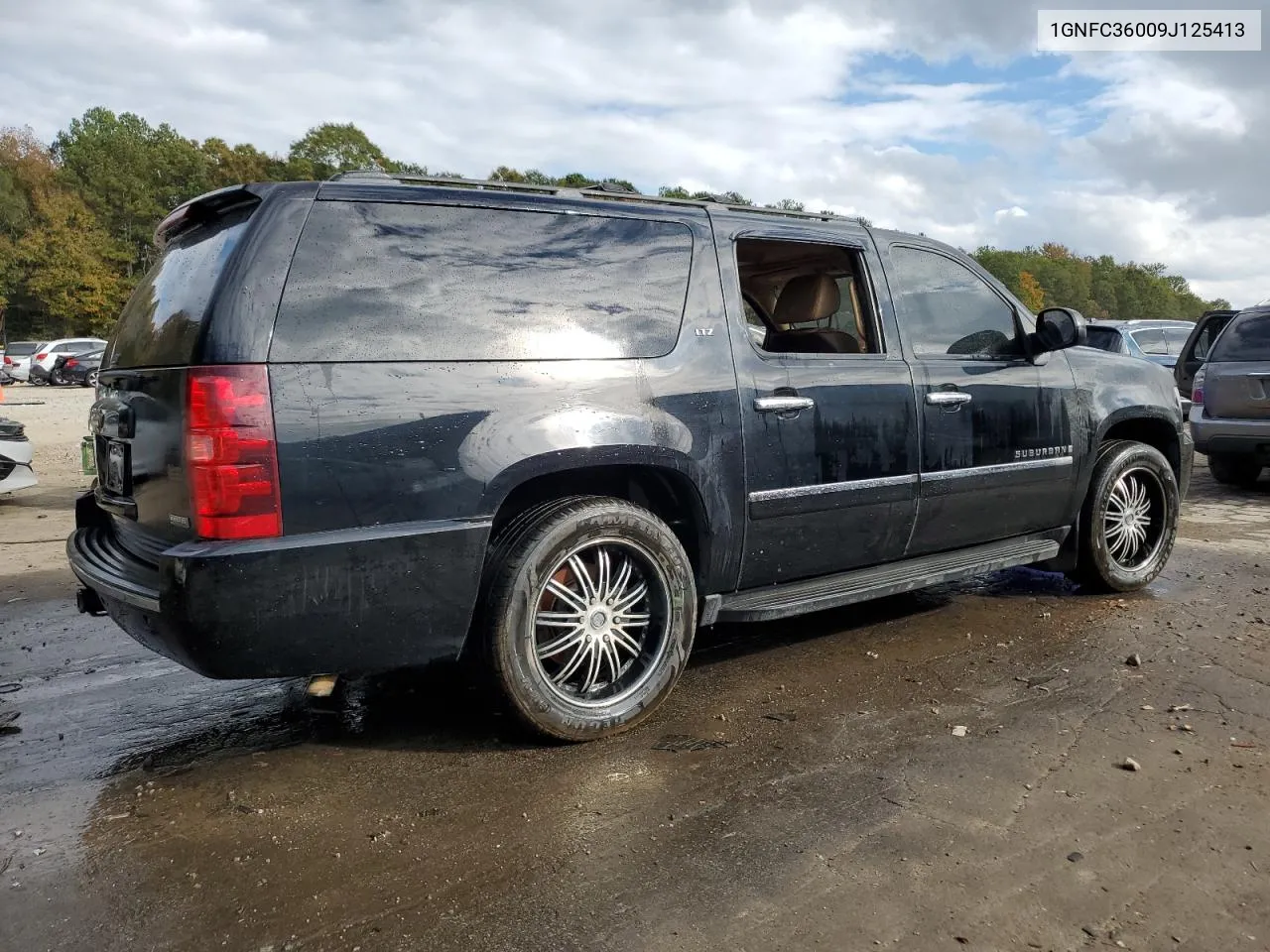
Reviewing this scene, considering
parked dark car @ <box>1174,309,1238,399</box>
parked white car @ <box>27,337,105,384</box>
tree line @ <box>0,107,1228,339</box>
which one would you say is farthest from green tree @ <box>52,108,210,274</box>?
parked dark car @ <box>1174,309,1238,399</box>

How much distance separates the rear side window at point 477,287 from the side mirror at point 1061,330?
207cm

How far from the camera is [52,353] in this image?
3086cm

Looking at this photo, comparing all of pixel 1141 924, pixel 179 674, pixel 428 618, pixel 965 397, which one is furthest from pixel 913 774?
pixel 179 674

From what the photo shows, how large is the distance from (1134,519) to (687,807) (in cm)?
375

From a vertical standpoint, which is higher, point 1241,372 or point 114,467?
point 1241,372

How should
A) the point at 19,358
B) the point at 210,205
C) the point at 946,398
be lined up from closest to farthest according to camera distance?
the point at 210,205, the point at 946,398, the point at 19,358

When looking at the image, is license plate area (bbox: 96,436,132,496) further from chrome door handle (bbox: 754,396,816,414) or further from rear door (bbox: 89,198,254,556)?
chrome door handle (bbox: 754,396,816,414)

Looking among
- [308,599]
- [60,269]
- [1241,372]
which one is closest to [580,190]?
[308,599]

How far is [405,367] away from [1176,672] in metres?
3.42

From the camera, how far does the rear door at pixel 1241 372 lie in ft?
29.6

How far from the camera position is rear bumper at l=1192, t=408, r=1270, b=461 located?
899cm

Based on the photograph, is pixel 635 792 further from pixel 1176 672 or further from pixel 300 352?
pixel 1176 672

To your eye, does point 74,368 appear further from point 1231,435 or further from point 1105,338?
point 1231,435

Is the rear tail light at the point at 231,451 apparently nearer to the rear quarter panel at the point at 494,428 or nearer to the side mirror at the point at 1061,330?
the rear quarter panel at the point at 494,428
